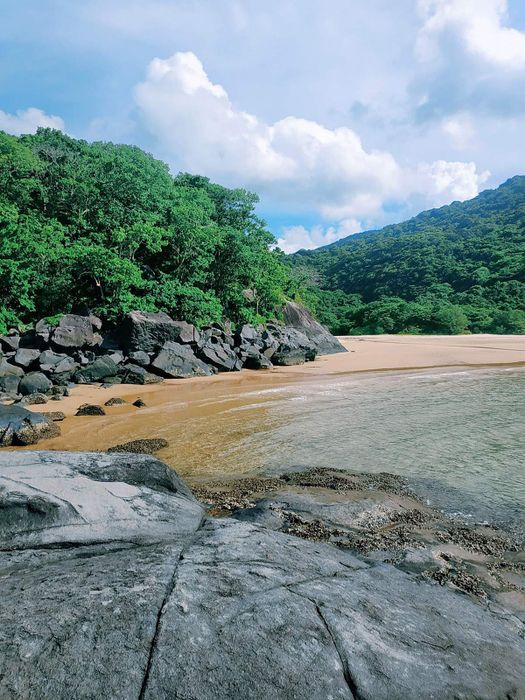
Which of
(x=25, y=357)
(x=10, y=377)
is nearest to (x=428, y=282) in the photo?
(x=25, y=357)

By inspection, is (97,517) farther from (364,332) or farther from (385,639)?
(364,332)

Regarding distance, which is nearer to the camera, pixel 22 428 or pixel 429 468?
pixel 429 468

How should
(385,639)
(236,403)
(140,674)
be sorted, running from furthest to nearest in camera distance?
(236,403) → (385,639) → (140,674)

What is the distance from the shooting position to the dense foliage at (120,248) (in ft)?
64.0

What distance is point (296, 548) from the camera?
3.21 m

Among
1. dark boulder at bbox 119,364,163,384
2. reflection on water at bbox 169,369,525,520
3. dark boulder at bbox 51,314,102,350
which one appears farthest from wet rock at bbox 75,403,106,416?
dark boulder at bbox 51,314,102,350

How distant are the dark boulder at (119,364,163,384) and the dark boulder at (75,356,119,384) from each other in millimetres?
372

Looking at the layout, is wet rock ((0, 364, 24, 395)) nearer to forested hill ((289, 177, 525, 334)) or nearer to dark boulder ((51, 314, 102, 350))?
dark boulder ((51, 314, 102, 350))

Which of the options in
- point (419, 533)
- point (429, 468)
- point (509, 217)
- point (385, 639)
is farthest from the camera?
point (509, 217)

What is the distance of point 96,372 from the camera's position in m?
15.6

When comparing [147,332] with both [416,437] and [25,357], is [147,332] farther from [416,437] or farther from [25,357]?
[416,437]

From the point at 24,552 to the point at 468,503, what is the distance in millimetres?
5092

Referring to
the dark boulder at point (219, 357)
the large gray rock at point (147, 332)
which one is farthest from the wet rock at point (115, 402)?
the dark boulder at point (219, 357)

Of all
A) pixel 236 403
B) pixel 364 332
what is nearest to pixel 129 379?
pixel 236 403
